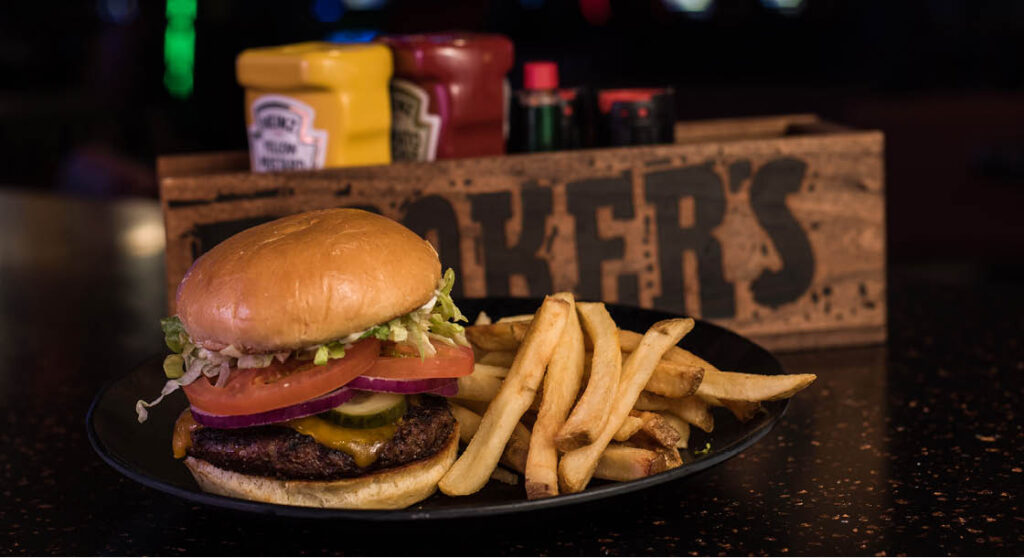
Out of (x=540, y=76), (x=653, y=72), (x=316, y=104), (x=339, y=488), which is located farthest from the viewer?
(x=653, y=72)

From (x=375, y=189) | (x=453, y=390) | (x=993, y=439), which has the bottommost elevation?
(x=993, y=439)

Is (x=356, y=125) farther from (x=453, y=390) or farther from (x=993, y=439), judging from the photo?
(x=993, y=439)

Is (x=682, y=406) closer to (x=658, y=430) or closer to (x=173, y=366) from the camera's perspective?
(x=658, y=430)

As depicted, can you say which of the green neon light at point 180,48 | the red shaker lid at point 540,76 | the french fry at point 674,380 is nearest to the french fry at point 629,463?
the french fry at point 674,380

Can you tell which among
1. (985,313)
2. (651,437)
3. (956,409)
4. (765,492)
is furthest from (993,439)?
(985,313)

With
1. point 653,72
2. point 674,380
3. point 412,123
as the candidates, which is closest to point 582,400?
point 674,380

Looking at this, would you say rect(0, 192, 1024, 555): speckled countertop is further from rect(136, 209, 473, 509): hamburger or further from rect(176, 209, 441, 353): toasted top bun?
rect(176, 209, 441, 353): toasted top bun

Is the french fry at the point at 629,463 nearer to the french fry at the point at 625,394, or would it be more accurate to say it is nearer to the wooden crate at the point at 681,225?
the french fry at the point at 625,394
